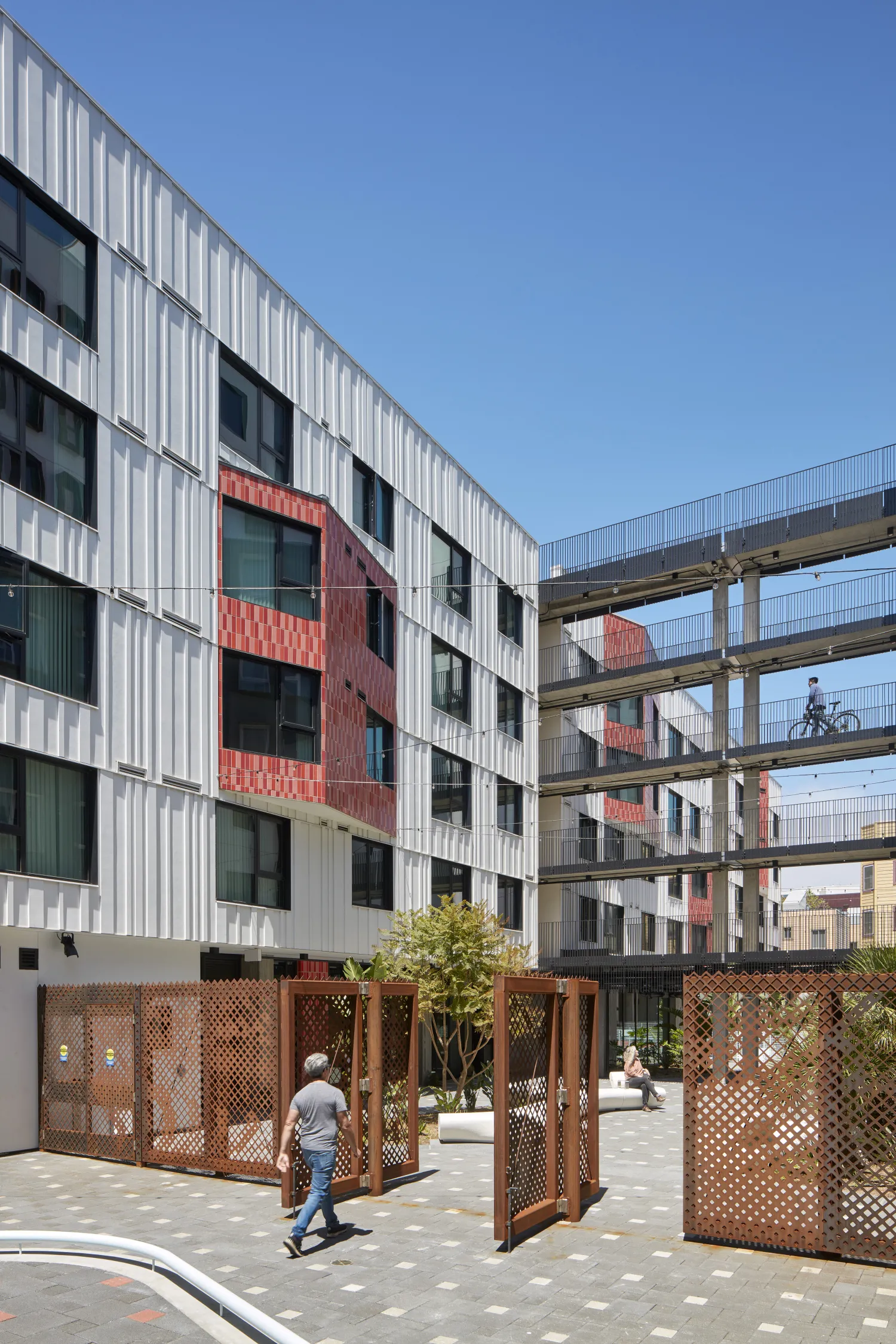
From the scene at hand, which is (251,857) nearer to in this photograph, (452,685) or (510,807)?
(452,685)

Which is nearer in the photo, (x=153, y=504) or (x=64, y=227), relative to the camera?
(x=64, y=227)

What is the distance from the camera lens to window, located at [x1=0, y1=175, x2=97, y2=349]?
61.9 feet

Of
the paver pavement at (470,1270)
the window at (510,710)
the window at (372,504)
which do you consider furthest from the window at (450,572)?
the paver pavement at (470,1270)

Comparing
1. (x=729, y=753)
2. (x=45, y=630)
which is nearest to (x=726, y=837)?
(x=729, y=753)

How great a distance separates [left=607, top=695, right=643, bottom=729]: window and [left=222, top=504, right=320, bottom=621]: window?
2180 cm

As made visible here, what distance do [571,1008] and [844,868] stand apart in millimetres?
94509

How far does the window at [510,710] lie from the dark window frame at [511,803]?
1430 millimetres

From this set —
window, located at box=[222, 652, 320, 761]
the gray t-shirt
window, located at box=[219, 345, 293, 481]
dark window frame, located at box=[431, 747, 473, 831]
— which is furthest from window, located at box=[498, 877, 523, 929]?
the gray t-shirt

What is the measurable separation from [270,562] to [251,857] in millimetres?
5666

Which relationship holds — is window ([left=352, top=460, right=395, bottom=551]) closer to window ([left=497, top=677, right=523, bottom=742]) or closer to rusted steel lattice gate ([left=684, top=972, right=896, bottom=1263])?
window ([left=497, top=677, right=523, bottom=742])

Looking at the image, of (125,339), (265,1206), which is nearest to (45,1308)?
(265,1206)

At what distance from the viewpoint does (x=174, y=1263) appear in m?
10.2

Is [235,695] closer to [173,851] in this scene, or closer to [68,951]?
[173,851]

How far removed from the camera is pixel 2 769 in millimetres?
18281
